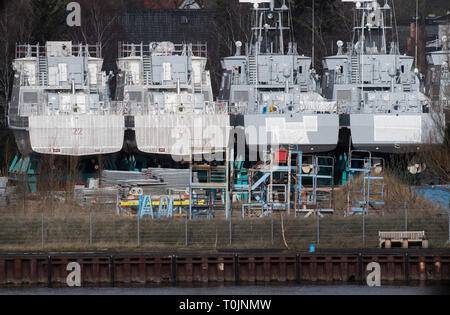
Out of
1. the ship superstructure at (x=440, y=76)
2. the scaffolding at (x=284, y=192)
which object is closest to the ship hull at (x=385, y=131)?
the ship superstructure at (x=440, y=76)

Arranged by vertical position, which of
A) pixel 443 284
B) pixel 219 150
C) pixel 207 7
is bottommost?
pixel 443 284

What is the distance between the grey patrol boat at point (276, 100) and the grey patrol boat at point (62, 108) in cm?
876

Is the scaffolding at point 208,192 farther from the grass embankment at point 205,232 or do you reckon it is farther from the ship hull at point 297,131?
the ship hull at point 297,131

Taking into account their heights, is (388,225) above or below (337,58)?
below

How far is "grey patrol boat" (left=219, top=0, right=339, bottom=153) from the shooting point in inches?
2847

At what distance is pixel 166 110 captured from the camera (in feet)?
248

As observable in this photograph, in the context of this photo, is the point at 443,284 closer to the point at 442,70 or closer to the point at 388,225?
the point at 388,225

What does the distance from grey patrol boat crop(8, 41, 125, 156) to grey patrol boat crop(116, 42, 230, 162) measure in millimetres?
1616

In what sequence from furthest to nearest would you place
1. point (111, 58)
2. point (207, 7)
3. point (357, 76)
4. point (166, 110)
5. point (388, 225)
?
point (207, 7)
point (111, 58)
point (357, 76)
point (166, 110)
point (388, 225)

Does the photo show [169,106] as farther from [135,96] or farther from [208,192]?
[208,192]

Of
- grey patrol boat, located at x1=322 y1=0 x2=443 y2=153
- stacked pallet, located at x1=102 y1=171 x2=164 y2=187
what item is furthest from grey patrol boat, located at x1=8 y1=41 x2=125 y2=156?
grey patrol boat, located at x1=322 y1=0 x2=443 y2=153

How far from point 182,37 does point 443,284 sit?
6700 centimetres

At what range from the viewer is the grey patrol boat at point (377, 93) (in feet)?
238

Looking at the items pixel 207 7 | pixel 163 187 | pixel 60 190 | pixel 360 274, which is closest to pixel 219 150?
pixel 163 187
